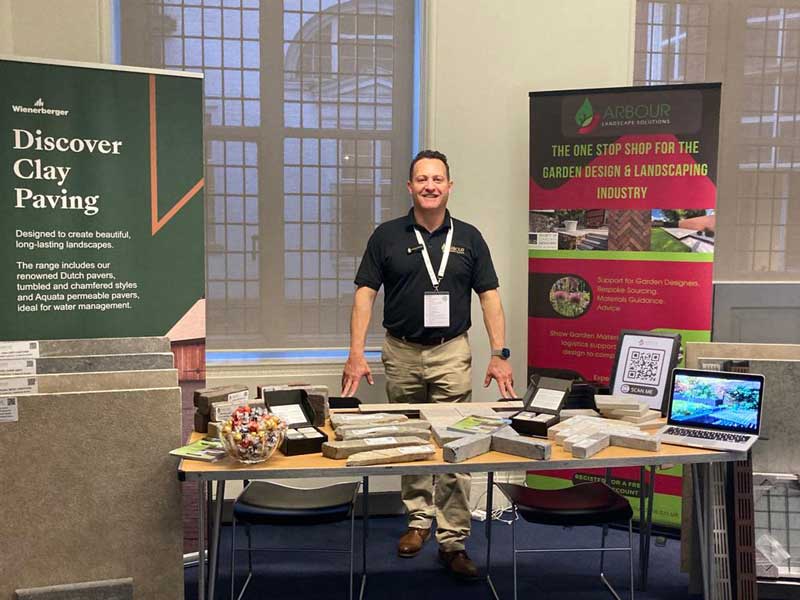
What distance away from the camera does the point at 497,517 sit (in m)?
4.10

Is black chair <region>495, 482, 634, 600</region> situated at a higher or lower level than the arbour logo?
lower

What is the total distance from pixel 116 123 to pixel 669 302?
270cm

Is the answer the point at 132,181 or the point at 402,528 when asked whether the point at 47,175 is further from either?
the point at 402,528

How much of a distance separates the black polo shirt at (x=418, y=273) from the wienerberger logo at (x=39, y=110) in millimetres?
1450

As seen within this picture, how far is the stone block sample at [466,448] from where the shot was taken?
7.77 ft

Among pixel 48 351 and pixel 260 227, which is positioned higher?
pixel 260 227

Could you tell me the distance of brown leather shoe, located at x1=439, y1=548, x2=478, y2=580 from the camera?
333cm

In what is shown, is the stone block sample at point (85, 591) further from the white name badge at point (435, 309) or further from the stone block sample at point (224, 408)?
the white name badge at point (435, 309)

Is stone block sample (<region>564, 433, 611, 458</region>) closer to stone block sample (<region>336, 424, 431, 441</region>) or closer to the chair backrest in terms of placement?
stone block sample (<region>336, 424, 431, 441</region>)

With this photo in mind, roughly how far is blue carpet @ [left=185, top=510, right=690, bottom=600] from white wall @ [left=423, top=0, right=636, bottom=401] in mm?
870

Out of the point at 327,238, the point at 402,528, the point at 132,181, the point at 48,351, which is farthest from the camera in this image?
the point at 327,238

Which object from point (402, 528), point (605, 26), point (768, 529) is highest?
point (605, 26)

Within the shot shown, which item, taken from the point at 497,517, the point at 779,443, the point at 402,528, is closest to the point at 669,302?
the point at 779,443

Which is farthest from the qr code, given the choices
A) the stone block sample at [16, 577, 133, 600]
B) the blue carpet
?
the stone block sample at [16, 577, 133, 600]
